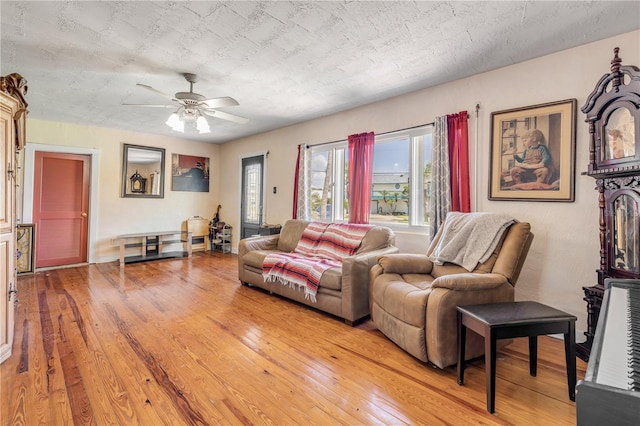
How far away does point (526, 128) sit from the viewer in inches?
110

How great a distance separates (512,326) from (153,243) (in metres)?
6.25

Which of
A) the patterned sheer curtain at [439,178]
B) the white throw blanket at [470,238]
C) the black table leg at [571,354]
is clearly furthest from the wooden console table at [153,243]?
the black table leg at [571,354]

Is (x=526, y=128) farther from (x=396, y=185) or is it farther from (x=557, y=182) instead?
(x=396, y=185)

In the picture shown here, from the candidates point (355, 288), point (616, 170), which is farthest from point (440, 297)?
point (616, 170)

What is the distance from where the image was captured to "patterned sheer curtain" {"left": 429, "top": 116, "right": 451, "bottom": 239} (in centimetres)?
328

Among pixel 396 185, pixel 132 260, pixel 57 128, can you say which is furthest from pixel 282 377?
pixel 57 128

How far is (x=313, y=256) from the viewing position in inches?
151

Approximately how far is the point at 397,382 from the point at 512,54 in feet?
9.49

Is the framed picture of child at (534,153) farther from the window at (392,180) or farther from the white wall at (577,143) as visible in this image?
the window at (392,180)

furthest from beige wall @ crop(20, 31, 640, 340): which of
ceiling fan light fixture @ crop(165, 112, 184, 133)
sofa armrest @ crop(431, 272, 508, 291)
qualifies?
ceiling fan light fixture @ crop(165, 112, 184, 133)

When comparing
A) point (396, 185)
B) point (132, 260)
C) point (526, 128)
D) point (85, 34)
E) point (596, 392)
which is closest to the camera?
point (596, 392)

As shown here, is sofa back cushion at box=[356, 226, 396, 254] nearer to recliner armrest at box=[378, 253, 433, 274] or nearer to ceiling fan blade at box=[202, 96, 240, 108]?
recliner armrest at box=[378, 253, 433, 274]

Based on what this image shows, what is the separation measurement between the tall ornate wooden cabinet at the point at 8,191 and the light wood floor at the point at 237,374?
0.28m

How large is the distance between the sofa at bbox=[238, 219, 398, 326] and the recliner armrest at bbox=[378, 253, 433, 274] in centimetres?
29
